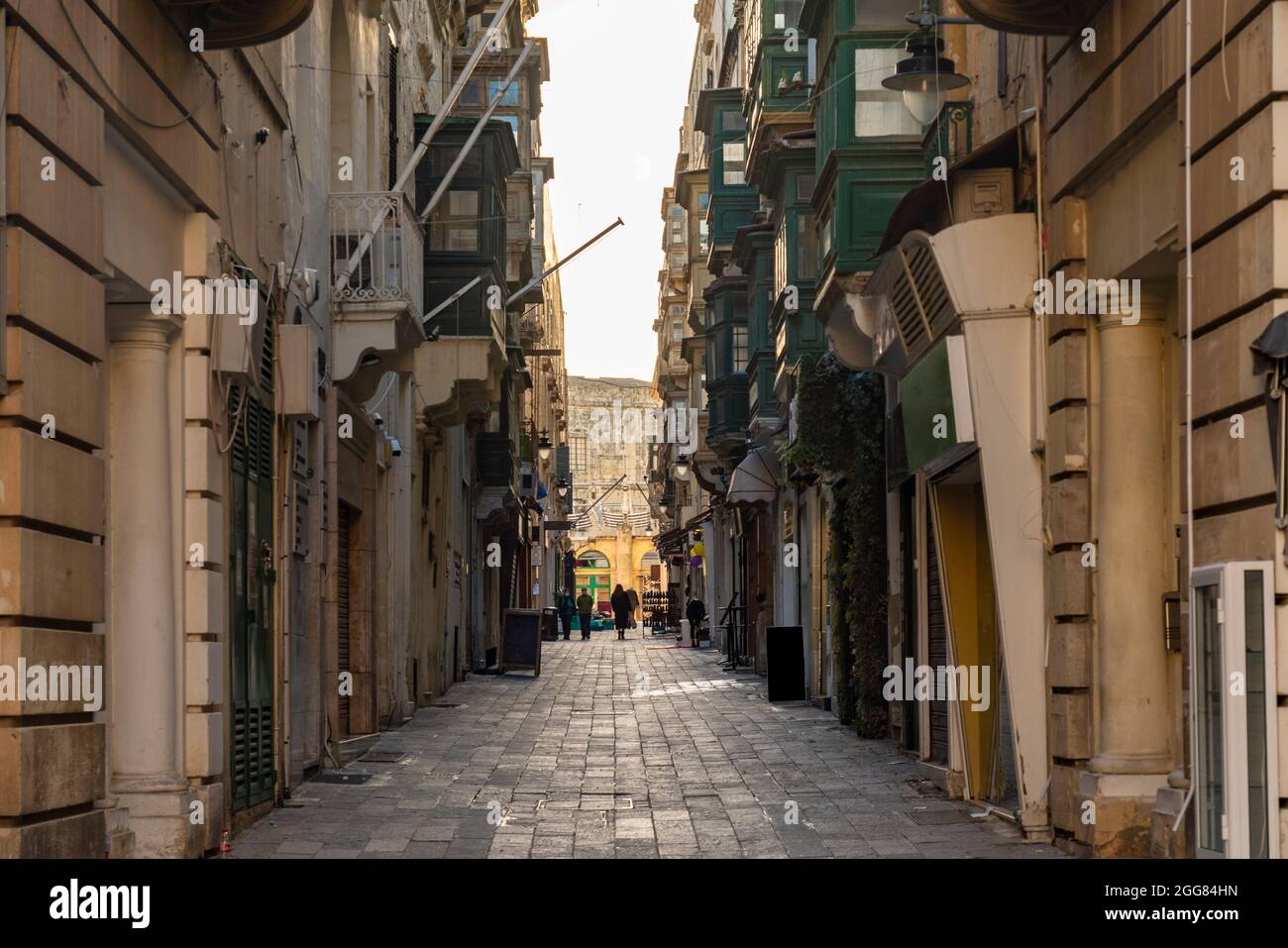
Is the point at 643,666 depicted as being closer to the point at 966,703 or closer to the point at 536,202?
the point at 536,202

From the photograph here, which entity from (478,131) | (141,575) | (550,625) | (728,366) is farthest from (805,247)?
(550,625)

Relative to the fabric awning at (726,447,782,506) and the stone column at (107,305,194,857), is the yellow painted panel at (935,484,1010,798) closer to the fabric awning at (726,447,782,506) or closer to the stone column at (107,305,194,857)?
the stone column at (107,305,194,857)

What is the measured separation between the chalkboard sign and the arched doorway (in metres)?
86.1

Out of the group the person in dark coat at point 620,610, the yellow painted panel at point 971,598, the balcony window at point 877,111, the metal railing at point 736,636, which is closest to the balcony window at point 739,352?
the metal railing at point 736,636

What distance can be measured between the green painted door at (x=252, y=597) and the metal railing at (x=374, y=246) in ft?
13.6

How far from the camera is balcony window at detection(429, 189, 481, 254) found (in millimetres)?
27484

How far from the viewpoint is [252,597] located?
42.7 feet

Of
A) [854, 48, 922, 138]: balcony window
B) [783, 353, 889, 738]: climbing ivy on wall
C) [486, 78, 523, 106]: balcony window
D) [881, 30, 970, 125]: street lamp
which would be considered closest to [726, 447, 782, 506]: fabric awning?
[486, 78, 523, 106]: balcony window

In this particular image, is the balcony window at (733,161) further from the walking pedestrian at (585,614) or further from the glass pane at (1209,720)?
the glass pane at (1209,720)

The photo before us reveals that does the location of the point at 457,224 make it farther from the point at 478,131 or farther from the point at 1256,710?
the point at 1256,710

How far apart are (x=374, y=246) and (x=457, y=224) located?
9.64 metres

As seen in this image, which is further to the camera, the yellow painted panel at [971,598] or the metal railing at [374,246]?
the metal railing at [374,246]

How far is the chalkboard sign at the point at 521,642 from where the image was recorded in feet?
109
